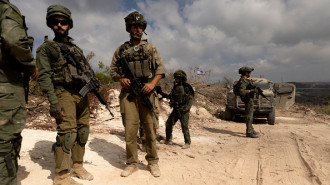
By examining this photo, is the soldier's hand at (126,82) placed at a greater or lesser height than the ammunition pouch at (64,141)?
greater

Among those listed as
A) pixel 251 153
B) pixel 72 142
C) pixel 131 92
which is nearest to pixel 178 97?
pixel 251 153

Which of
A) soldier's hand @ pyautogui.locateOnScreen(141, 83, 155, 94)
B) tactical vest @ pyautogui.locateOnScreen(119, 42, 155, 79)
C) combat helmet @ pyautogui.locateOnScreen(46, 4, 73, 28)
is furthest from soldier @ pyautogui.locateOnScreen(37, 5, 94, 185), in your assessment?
soldier's hand @ pyautogui.locateOnScreen(141, 83, 155, 94)

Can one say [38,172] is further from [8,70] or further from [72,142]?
[8,70]

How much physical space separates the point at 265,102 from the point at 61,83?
26.7 feet

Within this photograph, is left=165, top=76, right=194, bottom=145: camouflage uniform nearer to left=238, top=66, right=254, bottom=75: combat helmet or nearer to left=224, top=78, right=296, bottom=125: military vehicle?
left=238, top=66, right=254, bottom=75: combat helmet

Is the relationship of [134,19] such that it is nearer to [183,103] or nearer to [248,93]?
[183,103]

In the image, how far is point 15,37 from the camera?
162cm

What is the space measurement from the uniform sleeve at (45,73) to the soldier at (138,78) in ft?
2.75

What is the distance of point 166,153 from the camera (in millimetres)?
4328

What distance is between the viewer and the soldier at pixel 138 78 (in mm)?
2885

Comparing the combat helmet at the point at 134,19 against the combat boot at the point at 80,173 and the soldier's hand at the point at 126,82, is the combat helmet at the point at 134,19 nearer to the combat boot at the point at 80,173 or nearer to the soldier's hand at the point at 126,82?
the soldier's hand at the point at 126,82

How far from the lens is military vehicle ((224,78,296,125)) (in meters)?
8.57

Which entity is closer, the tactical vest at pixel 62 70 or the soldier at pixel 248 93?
the tactical vest at pixel 62 70

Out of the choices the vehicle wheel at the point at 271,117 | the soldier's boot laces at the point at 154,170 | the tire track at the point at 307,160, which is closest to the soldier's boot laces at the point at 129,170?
the soldier's boot laces at the point at 154,170
